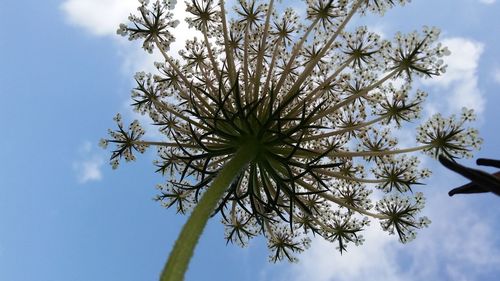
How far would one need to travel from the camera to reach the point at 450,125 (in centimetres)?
1029

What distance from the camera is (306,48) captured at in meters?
11.6

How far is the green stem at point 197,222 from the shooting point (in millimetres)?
6188

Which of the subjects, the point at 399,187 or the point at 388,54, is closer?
the point at 388,54

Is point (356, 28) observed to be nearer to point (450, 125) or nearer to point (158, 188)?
point (450, 125)

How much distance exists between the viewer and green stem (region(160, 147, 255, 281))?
20.3ft

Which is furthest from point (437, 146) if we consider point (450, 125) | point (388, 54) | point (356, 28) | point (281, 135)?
point (281, 135)

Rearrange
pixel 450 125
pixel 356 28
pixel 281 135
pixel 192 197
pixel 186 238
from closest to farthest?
pixel 186 238
pixel 281 135
pixel 450 125
pixel 356 28
pixel 192 197

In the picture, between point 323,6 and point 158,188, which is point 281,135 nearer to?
point 323,6

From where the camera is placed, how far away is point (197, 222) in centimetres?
716

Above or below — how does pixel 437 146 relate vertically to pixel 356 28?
below

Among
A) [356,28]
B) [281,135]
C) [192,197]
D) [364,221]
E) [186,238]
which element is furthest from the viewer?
[192,197]

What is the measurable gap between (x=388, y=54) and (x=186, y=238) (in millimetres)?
6120

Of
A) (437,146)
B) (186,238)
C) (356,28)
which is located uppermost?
(356,28)

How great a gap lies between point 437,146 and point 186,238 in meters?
6.00
